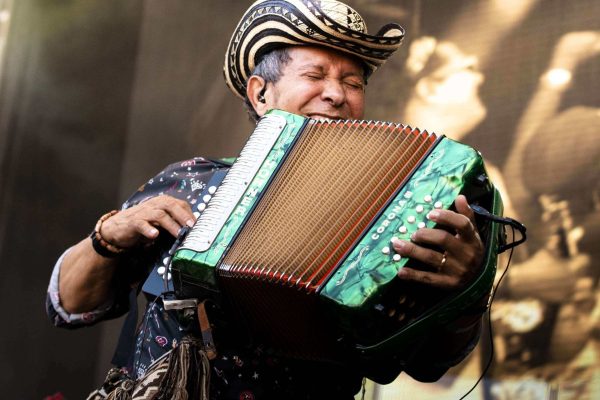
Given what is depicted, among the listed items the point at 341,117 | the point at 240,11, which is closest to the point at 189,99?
the point at 240,11

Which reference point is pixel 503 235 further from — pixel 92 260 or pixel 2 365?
pixel 2 365

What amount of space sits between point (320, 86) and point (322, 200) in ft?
1.40

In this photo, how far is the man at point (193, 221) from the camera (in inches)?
63.4

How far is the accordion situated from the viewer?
4.85ft

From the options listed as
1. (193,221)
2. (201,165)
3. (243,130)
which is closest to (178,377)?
(193,221)

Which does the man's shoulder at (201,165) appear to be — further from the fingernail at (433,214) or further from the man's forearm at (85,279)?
the fingernail at (433,214)

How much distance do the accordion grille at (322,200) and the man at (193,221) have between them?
12 centimetres

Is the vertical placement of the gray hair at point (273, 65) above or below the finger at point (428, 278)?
above

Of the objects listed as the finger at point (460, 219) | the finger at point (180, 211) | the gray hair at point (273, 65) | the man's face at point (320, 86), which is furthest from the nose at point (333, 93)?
the finger at point (460, 219)

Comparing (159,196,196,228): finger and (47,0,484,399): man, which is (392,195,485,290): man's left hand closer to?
(47,0,484,399): man

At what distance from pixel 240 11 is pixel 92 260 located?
212 cm

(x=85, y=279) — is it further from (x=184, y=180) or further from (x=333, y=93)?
(x=333, y=93)

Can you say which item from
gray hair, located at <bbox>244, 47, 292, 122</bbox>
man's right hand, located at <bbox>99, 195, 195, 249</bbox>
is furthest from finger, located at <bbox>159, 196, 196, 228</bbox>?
gray hair, located at <bbox>244, 47, 292, 122</bbox>

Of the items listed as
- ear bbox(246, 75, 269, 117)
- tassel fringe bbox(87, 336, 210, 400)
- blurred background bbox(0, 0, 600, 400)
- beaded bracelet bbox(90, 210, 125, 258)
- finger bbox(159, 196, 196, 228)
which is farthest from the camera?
blurred background bbox(0, 0, 600, 400)
